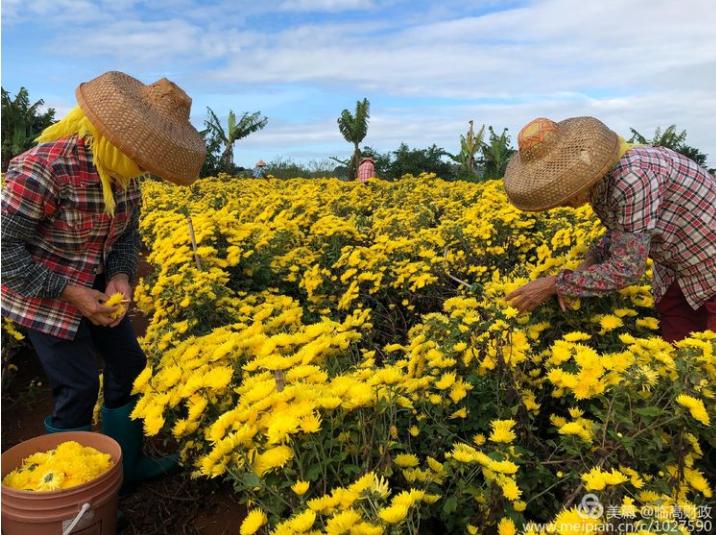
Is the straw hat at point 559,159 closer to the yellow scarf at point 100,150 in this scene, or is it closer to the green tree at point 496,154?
the yellow scarf at point 100,150

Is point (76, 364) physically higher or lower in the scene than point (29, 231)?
lower

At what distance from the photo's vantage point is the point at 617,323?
2.10 metres

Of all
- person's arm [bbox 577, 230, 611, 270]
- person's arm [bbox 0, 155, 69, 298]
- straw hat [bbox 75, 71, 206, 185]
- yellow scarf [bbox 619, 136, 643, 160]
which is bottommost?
person's arm [bbox 577, 230, 611, 270]

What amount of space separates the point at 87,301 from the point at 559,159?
183cm

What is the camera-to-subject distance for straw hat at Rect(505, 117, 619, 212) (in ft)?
6.67

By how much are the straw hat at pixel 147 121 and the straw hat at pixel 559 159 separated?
126 centimetres

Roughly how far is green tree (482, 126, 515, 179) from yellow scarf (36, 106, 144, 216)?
17805 millimetres

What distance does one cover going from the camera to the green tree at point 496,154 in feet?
62.8

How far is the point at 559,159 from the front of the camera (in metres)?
2.10

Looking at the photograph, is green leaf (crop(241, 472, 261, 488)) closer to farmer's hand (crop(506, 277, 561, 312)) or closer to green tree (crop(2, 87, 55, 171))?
farmer's hand (crop(506, 277, 561, 312))

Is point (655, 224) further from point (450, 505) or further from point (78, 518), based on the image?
point (78, 518)

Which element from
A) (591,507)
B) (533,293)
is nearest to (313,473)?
(591,507)

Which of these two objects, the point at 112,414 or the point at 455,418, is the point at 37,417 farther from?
the point at 455,418

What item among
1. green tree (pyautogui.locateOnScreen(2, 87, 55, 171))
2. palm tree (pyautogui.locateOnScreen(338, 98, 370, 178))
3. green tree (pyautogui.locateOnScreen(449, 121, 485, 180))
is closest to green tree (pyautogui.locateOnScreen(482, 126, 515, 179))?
green tree (pyautogui.locateOnScreen(449, 121, 485, 180))
